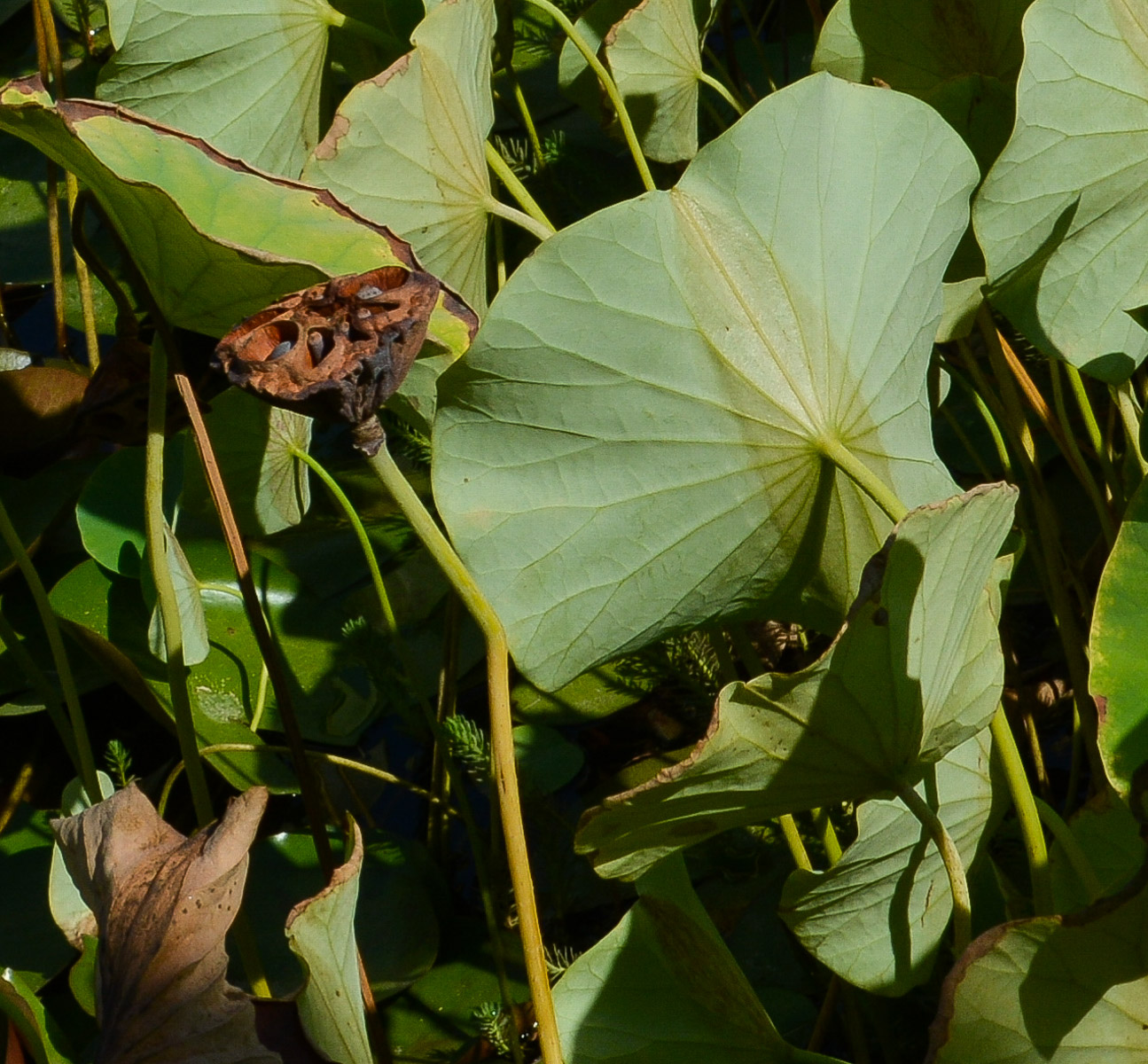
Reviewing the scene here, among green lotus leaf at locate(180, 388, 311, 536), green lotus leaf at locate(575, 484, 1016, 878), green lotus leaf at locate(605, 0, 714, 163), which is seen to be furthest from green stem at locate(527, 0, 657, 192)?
green lotus leaf at locate(575, 484, 1016, 878)

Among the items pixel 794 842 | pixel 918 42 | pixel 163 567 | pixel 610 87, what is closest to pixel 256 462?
pixel 163 567

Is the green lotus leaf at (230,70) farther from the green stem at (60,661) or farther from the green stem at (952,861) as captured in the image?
the green stem at (952,861)

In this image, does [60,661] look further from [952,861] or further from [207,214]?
[952,861]

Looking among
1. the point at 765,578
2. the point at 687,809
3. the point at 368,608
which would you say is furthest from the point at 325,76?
the point at 687,809

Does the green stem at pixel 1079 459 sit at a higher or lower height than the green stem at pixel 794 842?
higher

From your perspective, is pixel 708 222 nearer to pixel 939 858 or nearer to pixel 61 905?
pixel 939 858

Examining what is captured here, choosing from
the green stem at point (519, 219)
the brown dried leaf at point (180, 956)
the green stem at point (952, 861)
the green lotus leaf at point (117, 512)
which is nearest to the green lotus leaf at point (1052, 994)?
the green stem at point (952, 861)

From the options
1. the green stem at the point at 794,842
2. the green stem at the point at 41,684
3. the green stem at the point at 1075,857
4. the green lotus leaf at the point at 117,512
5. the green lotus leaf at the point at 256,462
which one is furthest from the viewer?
the green lotus leaf at the point at 117,512
